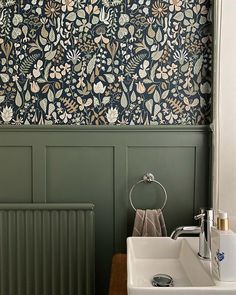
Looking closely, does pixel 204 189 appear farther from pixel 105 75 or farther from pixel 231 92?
pixel 105 75

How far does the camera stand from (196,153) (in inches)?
75.4

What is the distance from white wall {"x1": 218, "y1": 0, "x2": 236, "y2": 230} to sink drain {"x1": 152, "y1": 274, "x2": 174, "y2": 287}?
1.45 ft

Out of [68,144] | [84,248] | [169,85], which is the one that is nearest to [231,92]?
[169,85]

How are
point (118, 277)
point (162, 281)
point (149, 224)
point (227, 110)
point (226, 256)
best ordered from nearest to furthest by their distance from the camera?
point (226, 256)
point (162, 281)
point (118, 277)
point (227, 110)
point (149, 224)

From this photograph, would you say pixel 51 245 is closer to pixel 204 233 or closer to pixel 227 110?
pixel 204 233

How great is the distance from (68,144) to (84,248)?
549mm

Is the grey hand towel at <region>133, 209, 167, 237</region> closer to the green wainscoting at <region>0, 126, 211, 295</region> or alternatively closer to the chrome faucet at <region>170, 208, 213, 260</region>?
the green wainscoting at <region>0, 126, 211, 295</region>

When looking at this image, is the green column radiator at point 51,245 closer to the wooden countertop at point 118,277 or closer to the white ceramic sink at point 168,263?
the wooden countertop at point 118,277

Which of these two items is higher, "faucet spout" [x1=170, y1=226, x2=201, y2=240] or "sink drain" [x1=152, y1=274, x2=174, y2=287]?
"faucet spout" [x1=170, y1=226, x2=201, y2=240]

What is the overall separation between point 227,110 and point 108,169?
0.68 metres

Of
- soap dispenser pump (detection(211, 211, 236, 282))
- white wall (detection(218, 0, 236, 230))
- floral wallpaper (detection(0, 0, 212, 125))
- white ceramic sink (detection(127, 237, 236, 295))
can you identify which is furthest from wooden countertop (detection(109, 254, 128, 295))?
floral wallpaper (detection(0, 0, 212, 125))

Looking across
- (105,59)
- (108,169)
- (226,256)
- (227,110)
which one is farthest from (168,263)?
(105,59)

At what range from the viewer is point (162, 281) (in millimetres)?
1351

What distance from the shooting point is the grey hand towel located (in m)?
1.83
